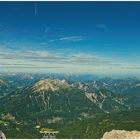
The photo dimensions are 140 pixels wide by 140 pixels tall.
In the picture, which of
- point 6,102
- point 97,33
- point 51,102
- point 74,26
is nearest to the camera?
point 74,26

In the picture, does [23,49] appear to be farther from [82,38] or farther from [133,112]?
[133,112]

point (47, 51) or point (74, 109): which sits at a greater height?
point (47, 51)

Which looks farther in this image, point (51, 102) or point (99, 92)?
point (99, 92)

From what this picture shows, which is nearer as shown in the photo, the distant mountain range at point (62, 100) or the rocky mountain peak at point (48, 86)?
the distant mountain range at point (62, 100)

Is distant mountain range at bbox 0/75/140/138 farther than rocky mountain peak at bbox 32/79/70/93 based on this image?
No

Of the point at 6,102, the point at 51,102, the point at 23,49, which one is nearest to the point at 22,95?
the point at 6,102

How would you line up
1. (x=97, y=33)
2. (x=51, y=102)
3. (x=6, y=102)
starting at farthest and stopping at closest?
(x=51, y=102) → (x=6, y=102) → (x=97, y=33)

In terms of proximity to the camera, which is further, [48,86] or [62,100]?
[48,86]

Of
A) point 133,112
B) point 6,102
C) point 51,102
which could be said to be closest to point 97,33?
point 133,112

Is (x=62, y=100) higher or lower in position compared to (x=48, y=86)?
lower
